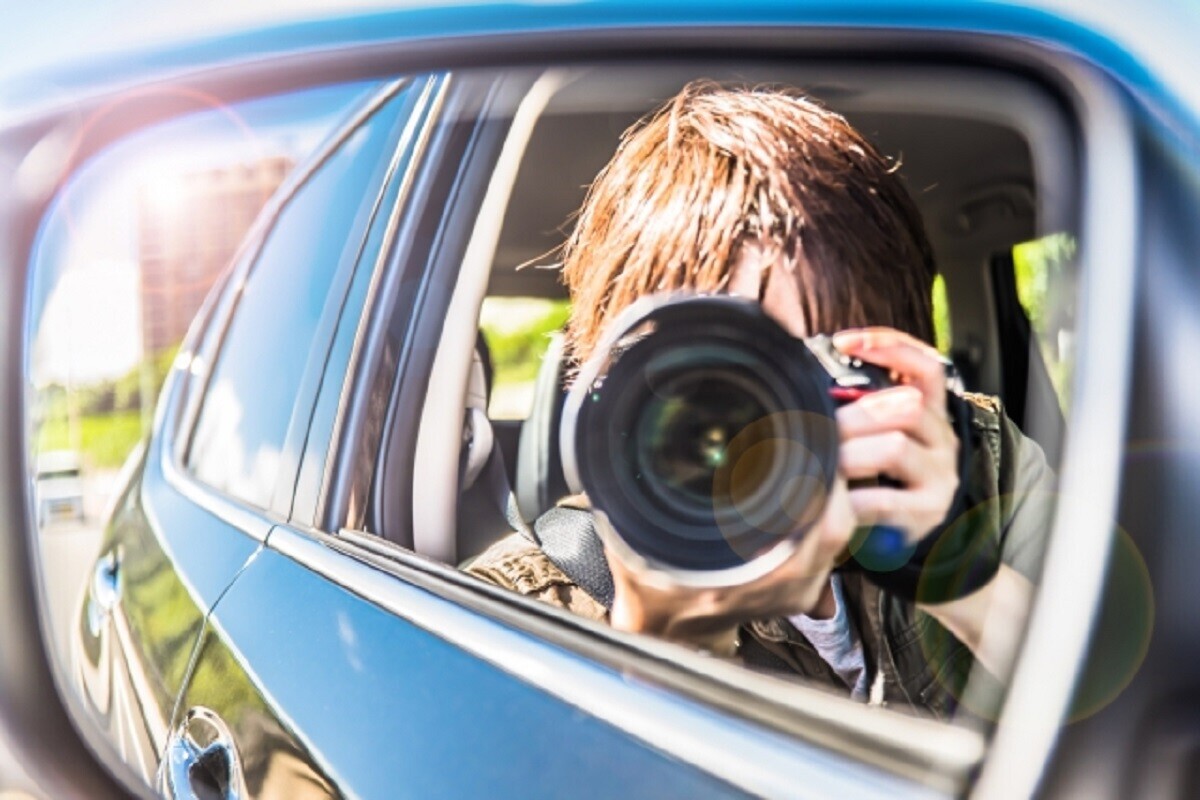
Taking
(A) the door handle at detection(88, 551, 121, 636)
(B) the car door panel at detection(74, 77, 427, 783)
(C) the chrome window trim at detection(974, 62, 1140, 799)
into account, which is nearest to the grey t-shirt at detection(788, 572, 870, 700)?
(C) the chrome window trim at detection(974, 62, 1140, 799)

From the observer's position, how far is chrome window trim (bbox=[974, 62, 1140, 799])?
2.51 feet

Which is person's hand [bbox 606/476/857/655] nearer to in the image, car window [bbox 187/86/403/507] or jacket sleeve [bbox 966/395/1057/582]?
jacket sleeve [bbox 966/395/1057/582]

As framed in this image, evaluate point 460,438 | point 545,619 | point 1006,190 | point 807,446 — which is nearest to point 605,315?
point 460,438

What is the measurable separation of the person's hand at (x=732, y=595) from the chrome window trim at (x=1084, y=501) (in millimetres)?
198

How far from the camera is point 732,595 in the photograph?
976mm

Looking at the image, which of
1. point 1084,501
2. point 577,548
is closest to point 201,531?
point 577,548

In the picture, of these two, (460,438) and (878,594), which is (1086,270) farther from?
(460,438)

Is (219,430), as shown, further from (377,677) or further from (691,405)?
(691,405)

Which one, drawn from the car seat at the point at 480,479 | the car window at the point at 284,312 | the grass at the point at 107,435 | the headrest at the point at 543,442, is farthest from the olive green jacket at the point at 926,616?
the grass at the point at 107,435

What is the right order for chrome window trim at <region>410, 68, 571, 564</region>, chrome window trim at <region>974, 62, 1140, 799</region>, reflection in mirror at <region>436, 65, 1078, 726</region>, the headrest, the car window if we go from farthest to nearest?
the headrest < the car window < chrome window trim at <region>410, 68, 571, 564</region> < reflection in mirror at <region>436, 65, 1078, 726</region> < chrome window trim at <region>974, 62, 1140, 799</region>

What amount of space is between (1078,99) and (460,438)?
0.97 m

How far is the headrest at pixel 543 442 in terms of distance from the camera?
1.88 metres

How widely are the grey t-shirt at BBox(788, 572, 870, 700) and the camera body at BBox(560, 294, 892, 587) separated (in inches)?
6.9

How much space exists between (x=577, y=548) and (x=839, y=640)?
36cm
